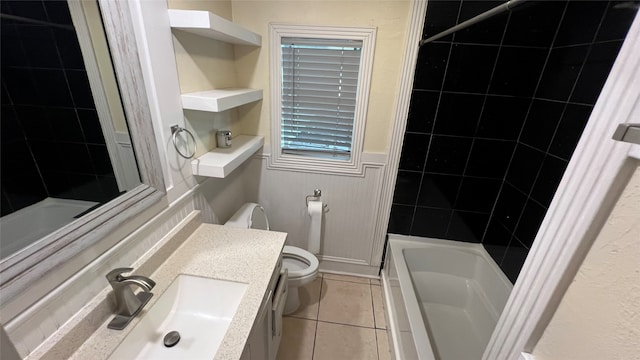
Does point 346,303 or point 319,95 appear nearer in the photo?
point 319,95

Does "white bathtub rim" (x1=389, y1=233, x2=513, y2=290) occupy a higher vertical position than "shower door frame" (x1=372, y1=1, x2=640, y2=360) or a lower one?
lower

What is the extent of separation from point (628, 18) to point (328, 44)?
1.39m

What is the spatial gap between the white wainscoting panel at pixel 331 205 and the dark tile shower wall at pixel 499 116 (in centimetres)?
21

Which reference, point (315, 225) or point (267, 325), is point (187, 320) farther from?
point (315, 225)

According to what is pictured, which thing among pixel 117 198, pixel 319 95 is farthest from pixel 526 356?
pixel 319 95

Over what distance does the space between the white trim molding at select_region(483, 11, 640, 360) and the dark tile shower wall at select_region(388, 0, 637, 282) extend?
43.1 inches

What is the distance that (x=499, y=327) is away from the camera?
67cm

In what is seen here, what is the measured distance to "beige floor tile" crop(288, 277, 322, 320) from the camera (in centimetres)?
189

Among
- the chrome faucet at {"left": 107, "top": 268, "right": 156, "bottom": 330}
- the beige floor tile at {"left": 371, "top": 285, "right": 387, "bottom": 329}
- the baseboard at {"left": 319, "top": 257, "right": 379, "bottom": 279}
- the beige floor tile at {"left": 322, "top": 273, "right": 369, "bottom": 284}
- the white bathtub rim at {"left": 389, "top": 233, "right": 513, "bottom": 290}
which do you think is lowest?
the beige floor tile at {"left": 371, "top": 285, "right": 387, "bottom": 329}

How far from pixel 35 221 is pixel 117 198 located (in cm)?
21

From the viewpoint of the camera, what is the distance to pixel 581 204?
1.51 feet

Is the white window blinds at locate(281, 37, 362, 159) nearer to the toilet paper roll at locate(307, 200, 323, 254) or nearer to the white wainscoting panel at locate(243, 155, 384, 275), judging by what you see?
the white wainscoting panel at locate(243, 155, 384, 275)

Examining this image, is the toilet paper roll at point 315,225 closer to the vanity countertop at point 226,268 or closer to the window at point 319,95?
the window at point 319,95

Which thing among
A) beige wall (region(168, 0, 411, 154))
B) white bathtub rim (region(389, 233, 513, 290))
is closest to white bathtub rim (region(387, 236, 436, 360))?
white bathtub rim (region(389, 233, 513, 290))
